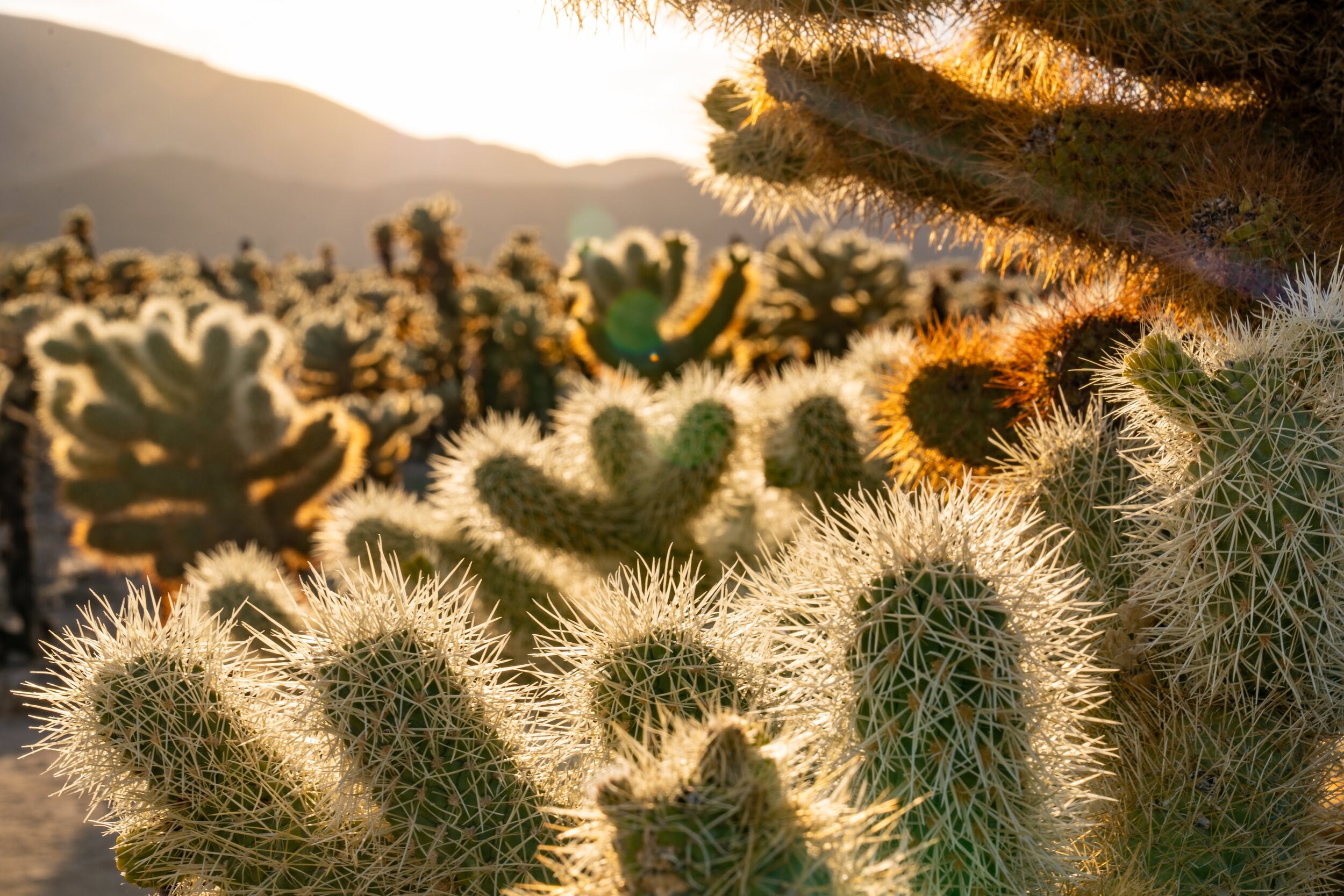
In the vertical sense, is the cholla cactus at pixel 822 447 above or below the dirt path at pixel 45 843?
above

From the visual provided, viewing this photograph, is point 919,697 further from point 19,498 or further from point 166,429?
point 19,498

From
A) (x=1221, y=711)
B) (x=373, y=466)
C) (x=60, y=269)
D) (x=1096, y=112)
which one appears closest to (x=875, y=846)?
(x=1221, y=711)

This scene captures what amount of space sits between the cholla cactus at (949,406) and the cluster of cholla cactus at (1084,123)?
0.99 ft

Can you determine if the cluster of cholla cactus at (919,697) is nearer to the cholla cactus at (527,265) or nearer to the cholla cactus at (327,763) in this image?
the cholla cactus at (327,763)

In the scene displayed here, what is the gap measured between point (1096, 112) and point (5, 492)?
434 inches

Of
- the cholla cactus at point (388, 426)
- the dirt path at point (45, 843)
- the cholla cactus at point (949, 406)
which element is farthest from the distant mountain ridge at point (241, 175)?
the cholla cactus at point (949, 406)

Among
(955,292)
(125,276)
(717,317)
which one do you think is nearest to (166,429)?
(717,317)

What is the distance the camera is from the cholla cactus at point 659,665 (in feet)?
4.79

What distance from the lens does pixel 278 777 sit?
5.17ft

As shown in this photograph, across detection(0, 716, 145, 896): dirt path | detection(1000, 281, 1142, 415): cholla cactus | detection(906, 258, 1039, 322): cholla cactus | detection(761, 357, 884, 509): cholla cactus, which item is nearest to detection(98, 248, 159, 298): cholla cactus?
detection(0, 716, 145, 896): dirt path

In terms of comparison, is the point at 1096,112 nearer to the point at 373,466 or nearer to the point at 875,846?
the point at 875,846

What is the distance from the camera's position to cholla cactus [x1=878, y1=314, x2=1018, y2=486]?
7.30 feet

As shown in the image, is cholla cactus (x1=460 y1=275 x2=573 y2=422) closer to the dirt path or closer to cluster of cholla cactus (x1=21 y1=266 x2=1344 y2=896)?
the dirt path

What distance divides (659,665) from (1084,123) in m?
1.30
